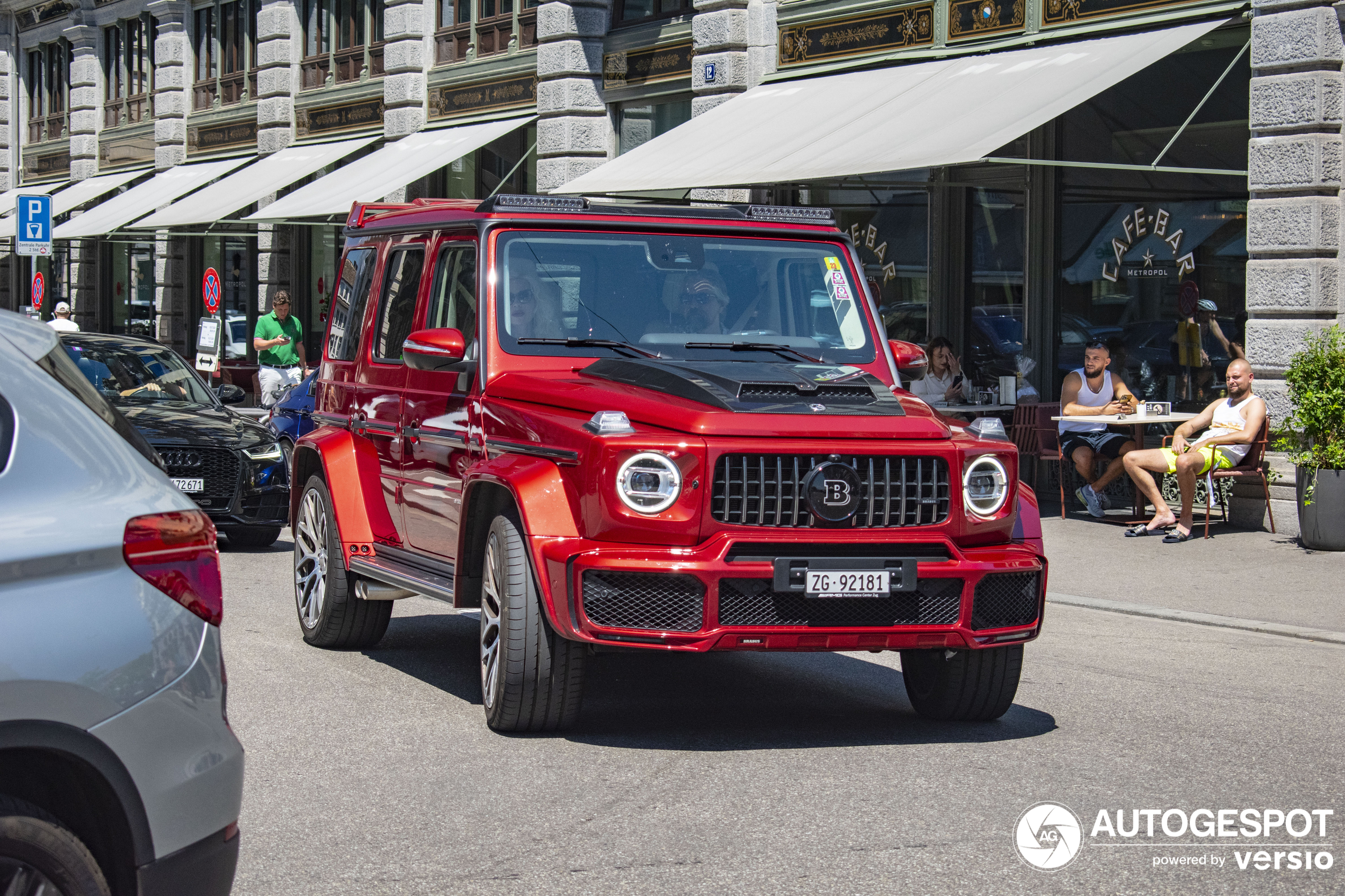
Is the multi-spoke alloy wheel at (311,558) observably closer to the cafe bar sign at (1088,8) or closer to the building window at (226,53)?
the cafe bar sign at (1088,8)

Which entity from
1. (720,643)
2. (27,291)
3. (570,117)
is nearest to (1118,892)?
(720,643)

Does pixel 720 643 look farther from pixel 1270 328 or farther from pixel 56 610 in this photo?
pixel 1270 328

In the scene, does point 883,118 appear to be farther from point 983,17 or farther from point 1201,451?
point 1201,451

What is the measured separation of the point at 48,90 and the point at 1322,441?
35.2 metres

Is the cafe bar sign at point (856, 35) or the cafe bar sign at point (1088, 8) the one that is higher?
the cafe bar sign at point (856, 35)

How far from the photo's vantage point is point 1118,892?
4.59 meters

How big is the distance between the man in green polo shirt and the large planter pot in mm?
12316

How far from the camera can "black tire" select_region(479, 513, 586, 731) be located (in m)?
6.02

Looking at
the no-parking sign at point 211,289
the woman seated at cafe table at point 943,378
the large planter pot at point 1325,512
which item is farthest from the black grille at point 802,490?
the no-parking sign at point 211,289

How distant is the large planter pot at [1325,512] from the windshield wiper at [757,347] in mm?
6525

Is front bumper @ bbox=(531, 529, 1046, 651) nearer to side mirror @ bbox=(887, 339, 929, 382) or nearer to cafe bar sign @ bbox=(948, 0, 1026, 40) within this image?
side mirror @ bbox=(887, 339, 929, 382)

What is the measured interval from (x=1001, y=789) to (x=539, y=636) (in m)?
1.67

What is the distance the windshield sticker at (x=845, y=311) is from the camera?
287 inches

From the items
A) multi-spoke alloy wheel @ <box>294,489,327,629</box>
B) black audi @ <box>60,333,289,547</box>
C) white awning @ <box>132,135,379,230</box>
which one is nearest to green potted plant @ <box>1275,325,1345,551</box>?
multi-spoke alloy wheel @ <box>294,489,327,629</box>
